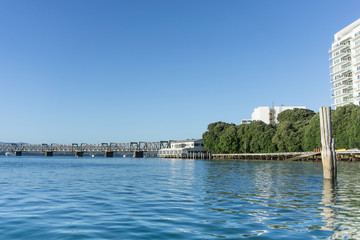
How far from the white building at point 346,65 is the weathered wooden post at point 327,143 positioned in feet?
364

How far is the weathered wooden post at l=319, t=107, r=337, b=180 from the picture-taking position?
30.2 metres

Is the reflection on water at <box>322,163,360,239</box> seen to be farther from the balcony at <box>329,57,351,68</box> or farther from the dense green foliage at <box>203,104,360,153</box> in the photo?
the balcony at <box>329,57,351,68</box>

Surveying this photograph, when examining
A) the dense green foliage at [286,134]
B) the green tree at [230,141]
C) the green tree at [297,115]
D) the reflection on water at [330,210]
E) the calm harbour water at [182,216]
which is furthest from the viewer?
the green tree at [230,141]

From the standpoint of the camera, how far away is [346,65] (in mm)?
141250

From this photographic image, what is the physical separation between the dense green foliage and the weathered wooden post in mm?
64387

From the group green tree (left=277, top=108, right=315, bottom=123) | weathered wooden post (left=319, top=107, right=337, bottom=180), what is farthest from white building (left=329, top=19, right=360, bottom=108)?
weathered wooden post (left=319, top=107, right=337, bottom=180)

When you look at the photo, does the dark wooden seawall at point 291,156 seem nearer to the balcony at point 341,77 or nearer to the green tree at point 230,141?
the green tree at point 230,141

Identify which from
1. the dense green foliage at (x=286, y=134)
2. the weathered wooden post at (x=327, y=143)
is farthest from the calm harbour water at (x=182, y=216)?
the dense green foliage at (x=286, y=134)

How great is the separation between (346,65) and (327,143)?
12829 cm

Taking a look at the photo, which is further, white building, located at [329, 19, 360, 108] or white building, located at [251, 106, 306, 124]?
white building, located at [251, 106, 306, 124]

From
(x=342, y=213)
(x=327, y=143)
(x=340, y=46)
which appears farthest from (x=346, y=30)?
(x=342, y=213)

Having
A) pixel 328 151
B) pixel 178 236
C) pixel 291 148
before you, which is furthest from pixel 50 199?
pixel 291 148

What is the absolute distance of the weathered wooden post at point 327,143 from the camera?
30.2 metres

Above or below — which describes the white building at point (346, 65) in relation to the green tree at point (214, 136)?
above
